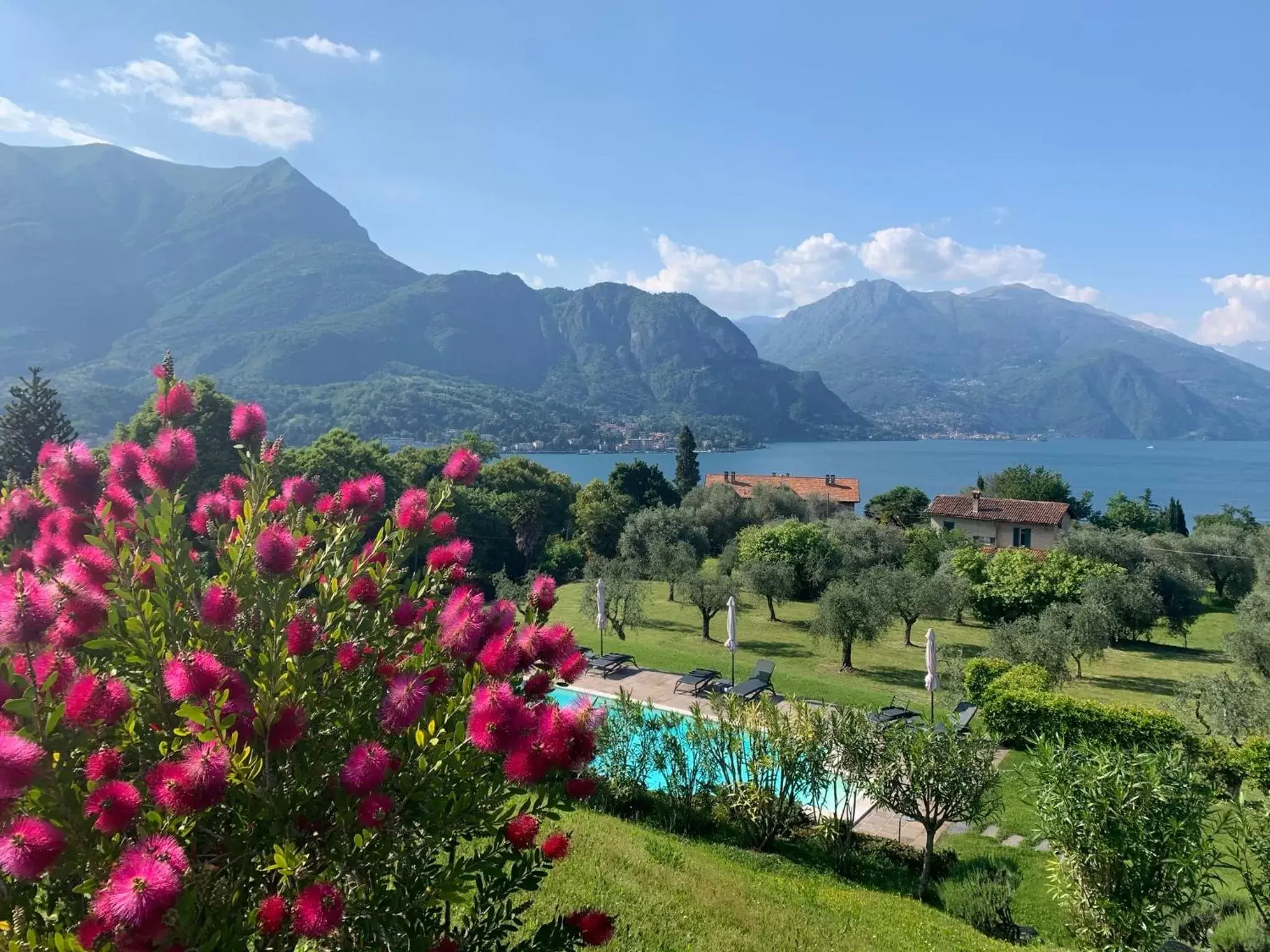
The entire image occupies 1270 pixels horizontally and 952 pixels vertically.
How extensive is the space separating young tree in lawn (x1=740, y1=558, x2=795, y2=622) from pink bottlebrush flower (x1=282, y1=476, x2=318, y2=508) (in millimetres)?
24741

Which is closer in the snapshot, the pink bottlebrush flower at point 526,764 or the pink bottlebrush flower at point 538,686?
the pink bottlebrush flower at point 526,764

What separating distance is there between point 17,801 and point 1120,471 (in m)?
184

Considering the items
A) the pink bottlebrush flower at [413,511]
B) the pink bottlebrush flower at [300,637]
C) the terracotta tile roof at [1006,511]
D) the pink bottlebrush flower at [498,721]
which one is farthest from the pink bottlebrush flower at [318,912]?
the terracotta tile roof at [1006,511]

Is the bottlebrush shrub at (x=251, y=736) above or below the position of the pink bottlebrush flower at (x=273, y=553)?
below

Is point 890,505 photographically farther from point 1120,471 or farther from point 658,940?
point 1120,471

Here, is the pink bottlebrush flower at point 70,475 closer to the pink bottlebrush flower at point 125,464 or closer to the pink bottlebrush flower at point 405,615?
the pink bottlebrush flower at point 125,464

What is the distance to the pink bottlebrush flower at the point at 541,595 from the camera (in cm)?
275

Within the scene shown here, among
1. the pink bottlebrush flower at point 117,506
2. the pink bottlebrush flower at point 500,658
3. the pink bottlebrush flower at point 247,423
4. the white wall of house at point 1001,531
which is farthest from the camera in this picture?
the white wall of house at point 1001,531

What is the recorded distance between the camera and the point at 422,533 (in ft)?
9.78

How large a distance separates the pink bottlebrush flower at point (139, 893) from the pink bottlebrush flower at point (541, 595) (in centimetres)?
137

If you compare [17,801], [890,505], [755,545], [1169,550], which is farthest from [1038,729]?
[890,505]

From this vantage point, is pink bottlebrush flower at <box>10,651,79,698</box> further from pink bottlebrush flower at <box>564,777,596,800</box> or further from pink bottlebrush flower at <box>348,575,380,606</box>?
pink bottlebrush flower at <box>564,777,596,800</box>

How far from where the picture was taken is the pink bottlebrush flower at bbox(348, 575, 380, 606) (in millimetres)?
2641

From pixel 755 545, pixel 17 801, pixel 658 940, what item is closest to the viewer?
pixel 17 801
